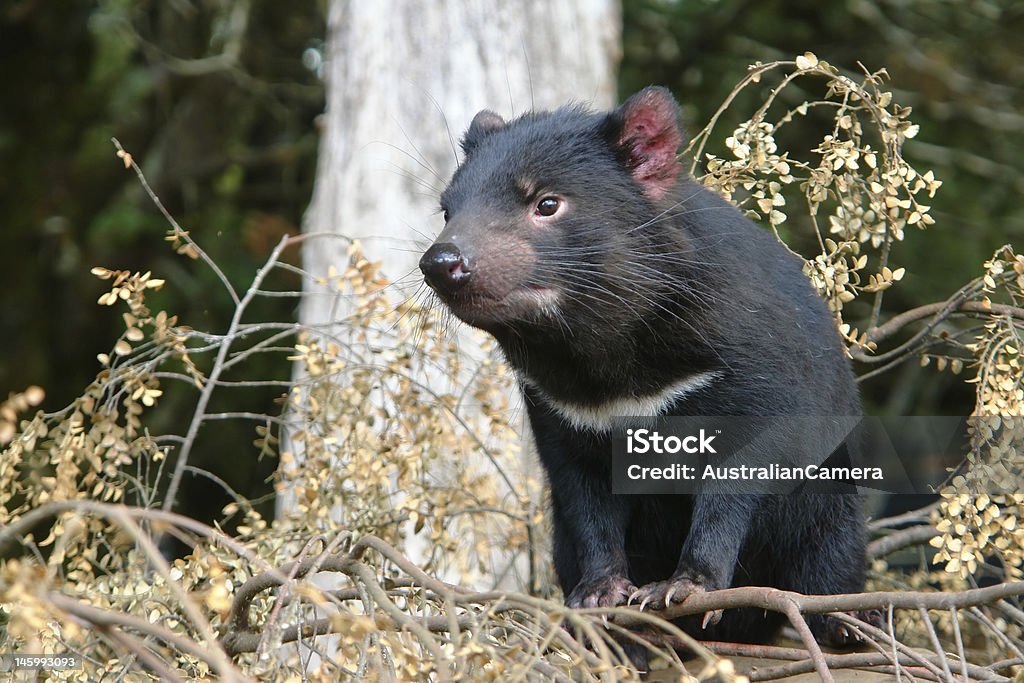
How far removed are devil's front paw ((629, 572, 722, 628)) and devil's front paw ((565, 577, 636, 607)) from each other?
0.11m

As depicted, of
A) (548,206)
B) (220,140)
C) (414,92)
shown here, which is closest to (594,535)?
(548,206)

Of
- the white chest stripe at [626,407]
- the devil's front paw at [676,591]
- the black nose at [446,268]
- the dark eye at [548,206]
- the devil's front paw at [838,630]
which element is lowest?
the devil's front paw at [676,591]

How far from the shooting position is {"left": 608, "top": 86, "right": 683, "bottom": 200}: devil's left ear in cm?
317

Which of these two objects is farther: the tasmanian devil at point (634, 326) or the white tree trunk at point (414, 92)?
the white tree trunk at point (414, 92)

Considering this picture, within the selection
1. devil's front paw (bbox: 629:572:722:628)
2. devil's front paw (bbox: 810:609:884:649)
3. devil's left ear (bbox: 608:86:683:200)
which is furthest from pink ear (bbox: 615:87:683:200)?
devil's front paw (bbox: 810:609:884:649)

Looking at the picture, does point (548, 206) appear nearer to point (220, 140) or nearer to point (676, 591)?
point (676, 591)

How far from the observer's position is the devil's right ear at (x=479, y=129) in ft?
11.3

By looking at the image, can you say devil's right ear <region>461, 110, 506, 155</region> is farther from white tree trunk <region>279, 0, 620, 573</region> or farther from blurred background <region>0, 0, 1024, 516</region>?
blurred background <region>0, 0, 1024, 516</region>

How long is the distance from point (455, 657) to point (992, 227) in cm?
539

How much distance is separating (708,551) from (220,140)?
5.87 metres

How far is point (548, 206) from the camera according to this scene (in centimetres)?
308

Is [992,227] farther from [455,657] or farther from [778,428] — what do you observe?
→ [455,657]

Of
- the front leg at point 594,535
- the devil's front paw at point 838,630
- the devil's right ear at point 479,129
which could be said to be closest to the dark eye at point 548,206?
the devil's right ear at point 479,129

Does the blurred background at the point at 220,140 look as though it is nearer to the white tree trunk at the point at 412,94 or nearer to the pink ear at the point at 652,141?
the white tree trunk at the point at 412,94
